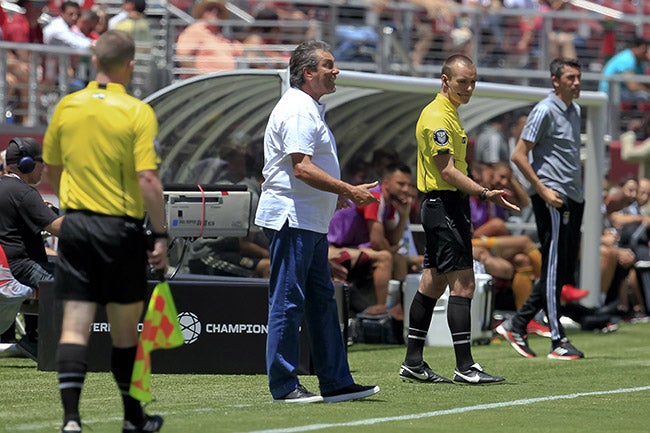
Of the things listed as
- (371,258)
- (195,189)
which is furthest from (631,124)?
(195,189)

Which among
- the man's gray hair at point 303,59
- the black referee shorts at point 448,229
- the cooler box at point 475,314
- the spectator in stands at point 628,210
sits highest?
the man's gray hair at point 303,59

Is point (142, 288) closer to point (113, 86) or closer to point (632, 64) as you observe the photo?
point (113, 86)

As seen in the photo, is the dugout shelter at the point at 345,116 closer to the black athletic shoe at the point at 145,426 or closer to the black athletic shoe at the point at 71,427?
the black athletic shoe at the point at 145,426

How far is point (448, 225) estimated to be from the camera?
9078 millimetres

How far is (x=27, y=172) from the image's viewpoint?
35.1 feet

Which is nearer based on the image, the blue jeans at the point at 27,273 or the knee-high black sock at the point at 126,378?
the knee-high black sock at the point at 126,378

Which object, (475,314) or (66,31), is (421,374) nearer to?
(475,314)

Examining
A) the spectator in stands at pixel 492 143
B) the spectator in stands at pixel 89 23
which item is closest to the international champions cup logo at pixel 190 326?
the spectator in stands at pixel 492 143

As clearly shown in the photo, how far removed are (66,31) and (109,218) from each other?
35.7ft

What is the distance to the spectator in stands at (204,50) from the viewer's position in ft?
54.7

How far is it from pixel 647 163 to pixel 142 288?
1365 cm

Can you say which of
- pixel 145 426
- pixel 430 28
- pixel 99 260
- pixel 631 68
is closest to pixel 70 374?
pixel 145 426

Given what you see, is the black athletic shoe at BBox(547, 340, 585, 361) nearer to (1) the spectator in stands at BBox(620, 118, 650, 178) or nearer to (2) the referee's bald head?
(2) the referee's bald head

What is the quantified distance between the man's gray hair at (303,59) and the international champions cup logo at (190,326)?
2334 millimetres
